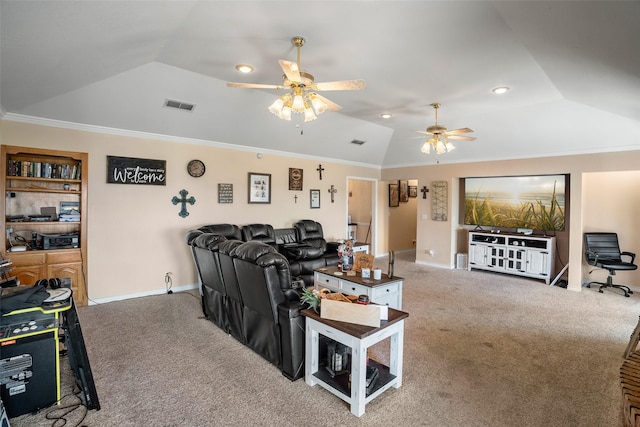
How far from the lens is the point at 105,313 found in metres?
4.16

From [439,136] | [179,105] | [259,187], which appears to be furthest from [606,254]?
[179,105]

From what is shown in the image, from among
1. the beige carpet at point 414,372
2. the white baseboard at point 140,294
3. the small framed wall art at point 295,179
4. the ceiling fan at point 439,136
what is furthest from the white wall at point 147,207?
the ceiling fan at point 439,136

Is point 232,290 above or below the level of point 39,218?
below

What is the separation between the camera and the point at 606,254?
18.1 feet

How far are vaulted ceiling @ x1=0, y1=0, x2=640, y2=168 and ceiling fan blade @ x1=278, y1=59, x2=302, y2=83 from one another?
1.34 ft

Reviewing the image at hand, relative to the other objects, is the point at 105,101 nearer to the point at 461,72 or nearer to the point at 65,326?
the point at 65,326

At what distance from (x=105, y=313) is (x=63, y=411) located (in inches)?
84.4

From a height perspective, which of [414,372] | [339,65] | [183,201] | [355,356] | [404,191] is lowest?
[414,372]

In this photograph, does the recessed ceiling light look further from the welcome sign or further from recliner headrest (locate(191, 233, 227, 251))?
the welcome sign

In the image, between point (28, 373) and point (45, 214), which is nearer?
point (28, 373)

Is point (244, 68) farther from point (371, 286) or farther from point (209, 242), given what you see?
point (371, 286)

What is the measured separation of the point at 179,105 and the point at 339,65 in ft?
8.13

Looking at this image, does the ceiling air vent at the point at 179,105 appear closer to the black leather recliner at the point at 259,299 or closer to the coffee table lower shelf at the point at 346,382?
the black leather recliner at the point at 259,299

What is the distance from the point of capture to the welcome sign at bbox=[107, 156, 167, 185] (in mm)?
4613
